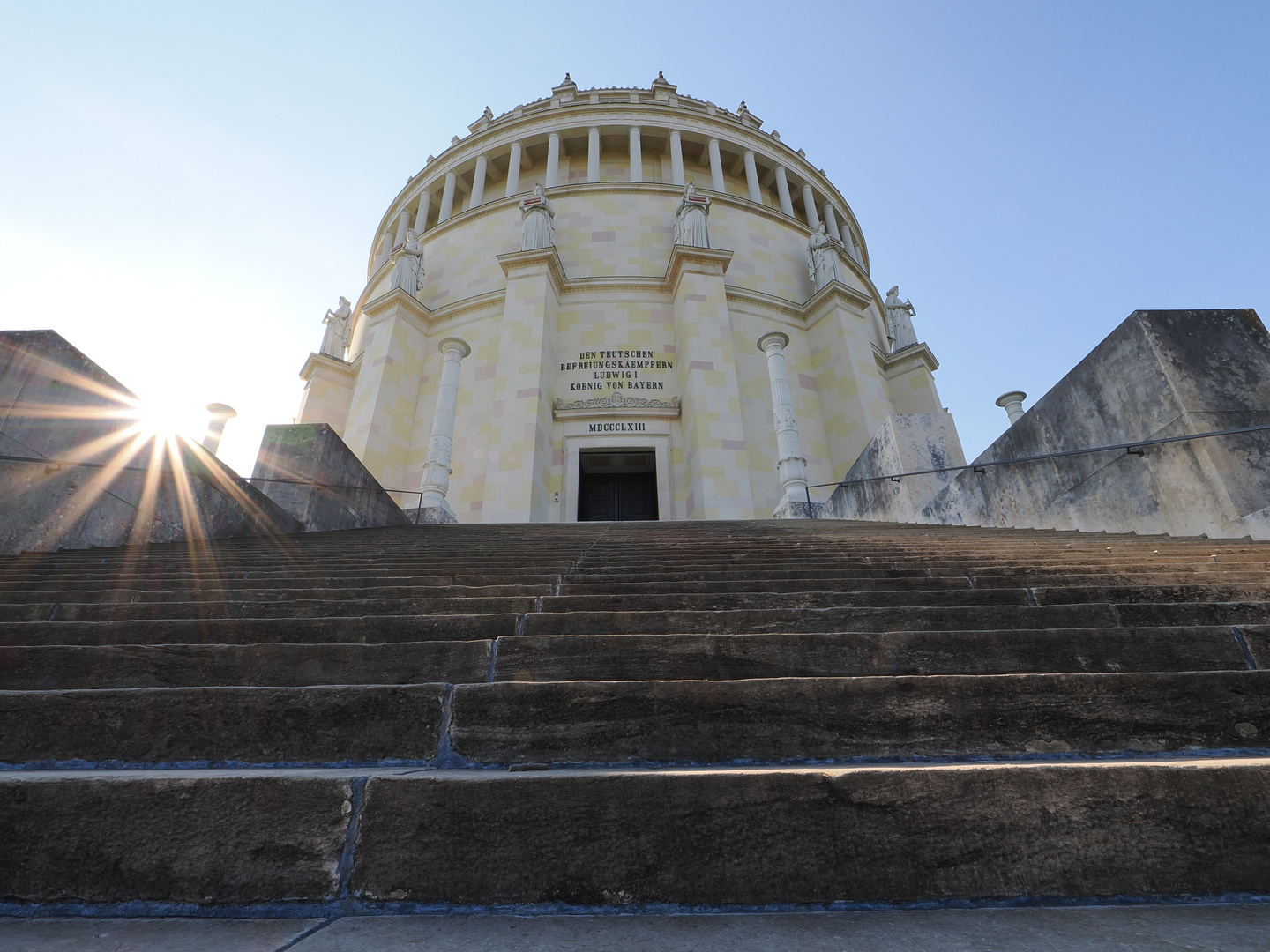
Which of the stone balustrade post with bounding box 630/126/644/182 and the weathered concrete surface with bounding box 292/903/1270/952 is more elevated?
the stone balustrade post with bounding box 630/126/644/182

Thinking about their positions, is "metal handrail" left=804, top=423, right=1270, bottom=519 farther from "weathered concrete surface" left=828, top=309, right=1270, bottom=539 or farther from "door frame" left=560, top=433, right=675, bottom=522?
"door frame" left=560, top=433, right=675, bottom=522

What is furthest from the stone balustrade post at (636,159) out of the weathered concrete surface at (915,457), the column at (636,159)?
the weathered concrete surface at (915,457)

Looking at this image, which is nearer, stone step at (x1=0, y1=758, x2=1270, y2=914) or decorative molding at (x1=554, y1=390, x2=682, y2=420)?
stone step at (x1=0, y1=758, x2=1270, y2=914)

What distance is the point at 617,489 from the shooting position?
18188 millimetres

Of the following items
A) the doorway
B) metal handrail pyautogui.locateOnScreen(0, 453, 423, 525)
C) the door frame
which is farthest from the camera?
the doorway

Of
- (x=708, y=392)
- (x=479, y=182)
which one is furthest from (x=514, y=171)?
(x=708, y=392)

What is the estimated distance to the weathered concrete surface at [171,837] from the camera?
145 centimetres

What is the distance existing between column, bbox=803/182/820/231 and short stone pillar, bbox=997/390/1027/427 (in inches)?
476

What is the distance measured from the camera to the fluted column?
21536 millimetres

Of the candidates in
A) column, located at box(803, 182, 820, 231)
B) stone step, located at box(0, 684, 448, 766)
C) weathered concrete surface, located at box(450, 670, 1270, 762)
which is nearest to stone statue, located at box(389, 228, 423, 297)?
column, located at box(803, 182, 820, 231)

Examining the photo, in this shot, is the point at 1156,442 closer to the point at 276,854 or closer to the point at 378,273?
the point at 276,854

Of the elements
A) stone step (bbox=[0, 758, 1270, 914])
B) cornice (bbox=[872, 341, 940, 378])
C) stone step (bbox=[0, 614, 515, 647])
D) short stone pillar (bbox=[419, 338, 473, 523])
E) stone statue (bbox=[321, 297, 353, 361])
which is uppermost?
stone statue (bbox=[321, 297, 353, 361])

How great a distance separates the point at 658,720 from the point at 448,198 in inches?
995

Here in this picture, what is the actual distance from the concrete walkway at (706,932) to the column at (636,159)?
895 inches
